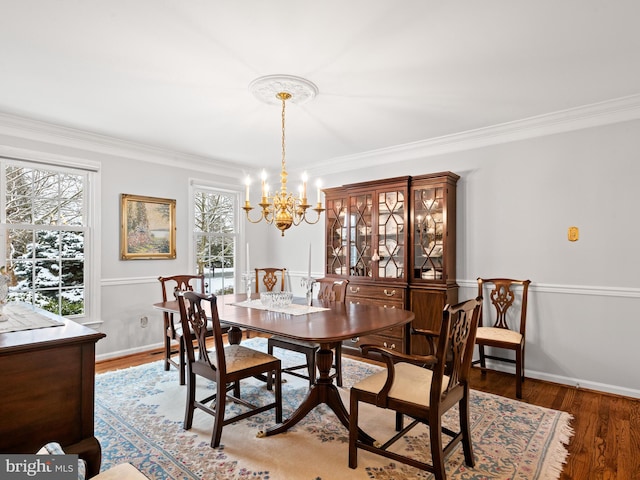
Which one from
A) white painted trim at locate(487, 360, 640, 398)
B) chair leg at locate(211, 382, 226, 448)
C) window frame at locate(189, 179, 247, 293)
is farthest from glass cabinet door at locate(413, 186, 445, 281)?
window frame at locate(189, 179, 247, 293)

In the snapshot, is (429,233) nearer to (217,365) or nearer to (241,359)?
(241,359)

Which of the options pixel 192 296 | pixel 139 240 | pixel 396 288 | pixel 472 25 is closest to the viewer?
pixel 472 25

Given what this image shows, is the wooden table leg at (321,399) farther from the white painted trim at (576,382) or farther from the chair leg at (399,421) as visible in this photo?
the white painted trim at (576,382)

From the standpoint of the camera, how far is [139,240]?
4.46m

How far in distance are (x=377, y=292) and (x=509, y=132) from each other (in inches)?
84.0

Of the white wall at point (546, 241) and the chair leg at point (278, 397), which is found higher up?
the white wall at point (546, 241)

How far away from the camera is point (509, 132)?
3.77 metres

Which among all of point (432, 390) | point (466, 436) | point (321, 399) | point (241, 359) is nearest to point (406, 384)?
point (432, 390)

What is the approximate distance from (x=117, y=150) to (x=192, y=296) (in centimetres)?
269

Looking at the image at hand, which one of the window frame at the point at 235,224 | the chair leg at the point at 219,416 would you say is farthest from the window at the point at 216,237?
the chair leg at the point at 219,416

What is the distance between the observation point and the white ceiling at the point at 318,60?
78.3 inches

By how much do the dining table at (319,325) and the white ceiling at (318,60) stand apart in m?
1.70

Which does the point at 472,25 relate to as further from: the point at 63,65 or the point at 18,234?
the point at 18,234

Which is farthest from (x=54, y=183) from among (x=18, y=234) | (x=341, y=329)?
(x=341, y=329)
